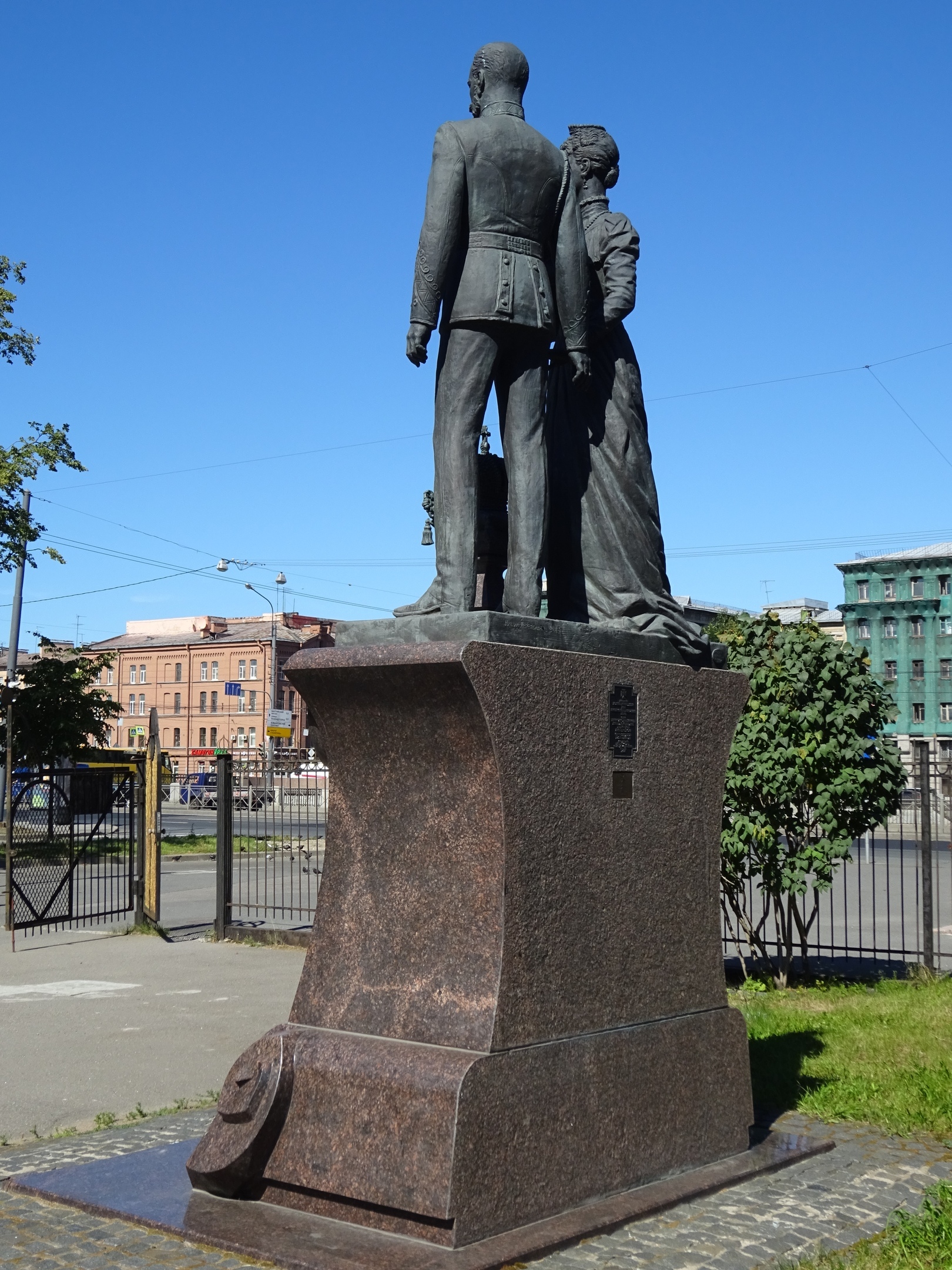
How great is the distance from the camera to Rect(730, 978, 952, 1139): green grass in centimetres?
624

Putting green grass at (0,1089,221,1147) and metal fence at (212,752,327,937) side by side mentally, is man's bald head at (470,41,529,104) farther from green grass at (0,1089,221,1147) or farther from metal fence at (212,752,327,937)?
metal fence at (212,752,327,937)

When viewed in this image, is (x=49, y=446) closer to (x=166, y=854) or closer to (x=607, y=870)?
(x=166, y=854)

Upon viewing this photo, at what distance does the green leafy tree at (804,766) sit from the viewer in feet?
31.9

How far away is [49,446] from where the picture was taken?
76.4ft

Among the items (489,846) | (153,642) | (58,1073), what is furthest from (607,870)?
(153,642)

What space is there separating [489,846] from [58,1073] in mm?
4266

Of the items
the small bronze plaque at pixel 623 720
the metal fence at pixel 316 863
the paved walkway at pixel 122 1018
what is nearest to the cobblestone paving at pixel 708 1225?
the paved walkway at pixel 122 1018

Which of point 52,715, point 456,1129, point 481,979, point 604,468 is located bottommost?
point 456,1129

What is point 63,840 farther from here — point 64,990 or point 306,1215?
point 306,1215

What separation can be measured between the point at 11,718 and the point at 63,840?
294 inches

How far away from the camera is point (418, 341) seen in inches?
210

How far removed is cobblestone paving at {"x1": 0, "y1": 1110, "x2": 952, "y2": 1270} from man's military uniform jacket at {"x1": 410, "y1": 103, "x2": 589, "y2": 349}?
3.26 meters

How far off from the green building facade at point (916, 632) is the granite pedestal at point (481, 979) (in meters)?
70.9

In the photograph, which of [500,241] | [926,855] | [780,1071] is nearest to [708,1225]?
[780,1071]
